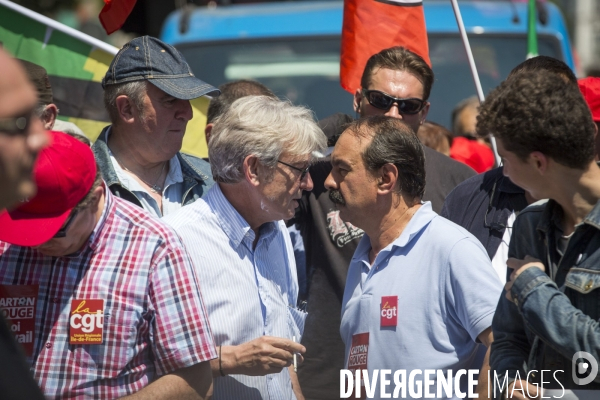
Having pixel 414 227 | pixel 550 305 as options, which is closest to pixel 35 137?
pixel 550 305

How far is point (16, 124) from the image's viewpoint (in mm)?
1216

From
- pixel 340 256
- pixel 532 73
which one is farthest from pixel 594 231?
pixel 340 256

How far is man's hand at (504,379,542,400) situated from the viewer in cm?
233

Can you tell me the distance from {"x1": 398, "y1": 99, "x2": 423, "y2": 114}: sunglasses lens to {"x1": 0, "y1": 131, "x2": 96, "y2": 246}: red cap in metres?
2.05

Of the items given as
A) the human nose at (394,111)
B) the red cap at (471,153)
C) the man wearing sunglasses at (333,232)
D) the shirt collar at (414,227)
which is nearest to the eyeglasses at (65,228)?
the shirt collar at (414,227)

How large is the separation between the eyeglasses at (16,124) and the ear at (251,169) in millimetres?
1901

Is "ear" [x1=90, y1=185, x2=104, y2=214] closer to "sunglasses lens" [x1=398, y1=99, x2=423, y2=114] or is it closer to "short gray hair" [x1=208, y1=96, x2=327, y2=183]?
"short gray hair" [x1=208, y1=96, x2=327, y2=183]

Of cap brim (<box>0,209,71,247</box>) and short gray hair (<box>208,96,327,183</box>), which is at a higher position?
short gray hair (<box>208,96,327,183</box>)

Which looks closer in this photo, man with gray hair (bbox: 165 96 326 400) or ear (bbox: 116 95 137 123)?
man with gray hair (bbox: 165 96 326 400)

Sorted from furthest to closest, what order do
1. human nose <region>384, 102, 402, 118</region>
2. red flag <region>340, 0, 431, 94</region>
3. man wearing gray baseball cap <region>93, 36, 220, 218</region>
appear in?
red flag <region>340, 0, 431, 94</region>
human nose <region>384, 102, 402, 118</region>
man wearing gray baseball cap <region>93, 36, 220, 218</region>

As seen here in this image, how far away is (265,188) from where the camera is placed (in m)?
3.15

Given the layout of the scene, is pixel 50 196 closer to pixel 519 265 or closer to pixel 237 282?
pixel 237 282

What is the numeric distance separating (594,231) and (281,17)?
224 inches

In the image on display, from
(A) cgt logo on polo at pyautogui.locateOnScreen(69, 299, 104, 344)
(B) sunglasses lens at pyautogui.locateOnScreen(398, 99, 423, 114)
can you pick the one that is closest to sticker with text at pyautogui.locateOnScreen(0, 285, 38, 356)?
(A) cgt logo on polo at pyautogui.locateOnScreen(69, 299, 104, 344)
